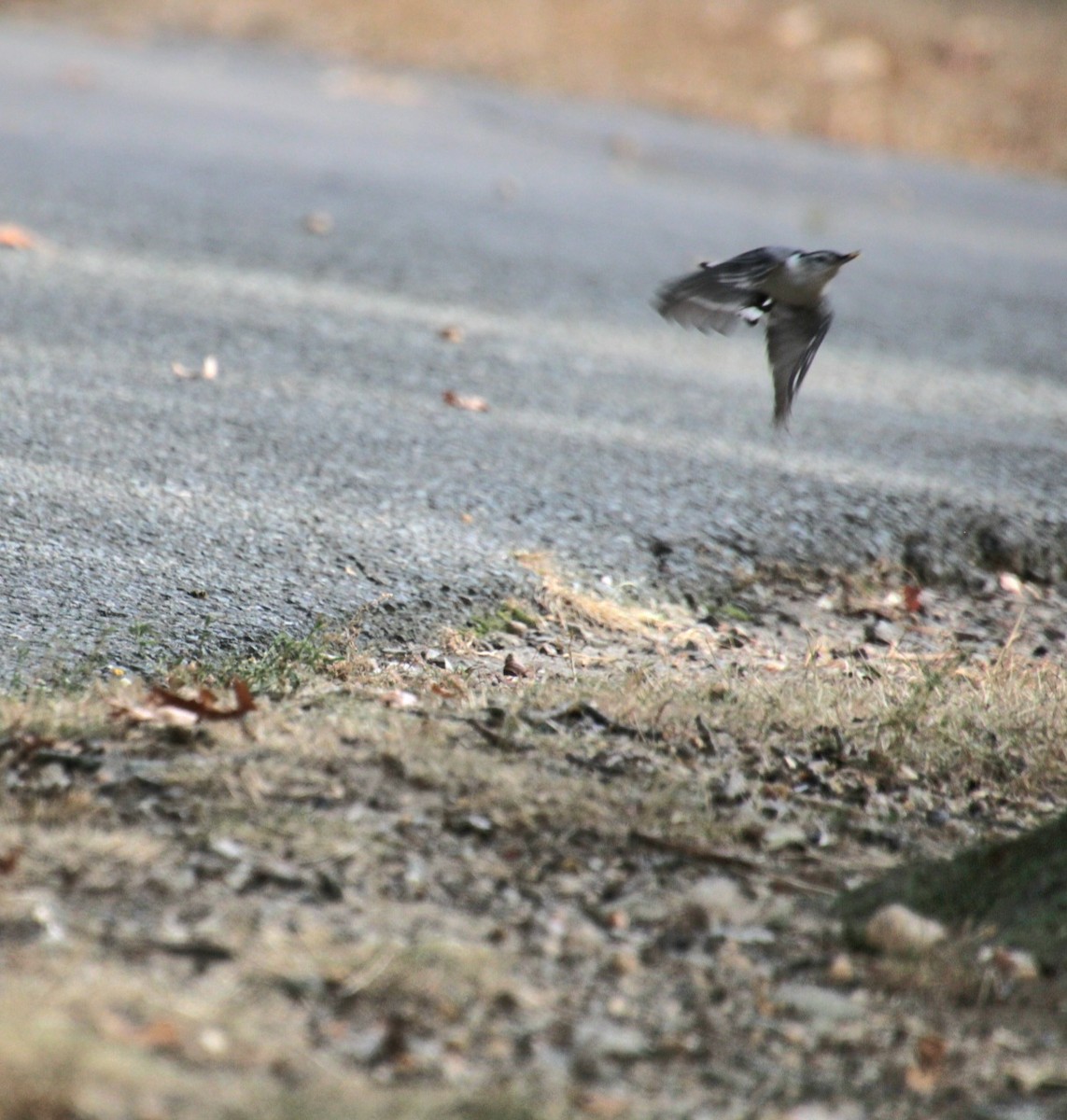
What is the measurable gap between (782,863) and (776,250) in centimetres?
122

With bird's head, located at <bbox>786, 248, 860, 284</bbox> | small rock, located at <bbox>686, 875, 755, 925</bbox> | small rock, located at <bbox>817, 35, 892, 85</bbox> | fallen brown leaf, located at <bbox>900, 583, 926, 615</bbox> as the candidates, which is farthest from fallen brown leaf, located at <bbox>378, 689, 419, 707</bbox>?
small rock, located at <bbox>817, 35, 892, 85</bbox>

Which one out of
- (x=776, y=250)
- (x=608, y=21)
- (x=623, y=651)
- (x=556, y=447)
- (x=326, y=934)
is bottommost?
(x=326, y=934)

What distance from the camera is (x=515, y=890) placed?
198cm

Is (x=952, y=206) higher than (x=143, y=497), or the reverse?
(x=952, y=206)

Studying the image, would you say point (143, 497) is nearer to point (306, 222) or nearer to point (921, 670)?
point (921, 670)

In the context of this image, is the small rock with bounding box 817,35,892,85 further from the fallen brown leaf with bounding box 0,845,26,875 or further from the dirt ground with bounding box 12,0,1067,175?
the fallen brown leaf with bounding box 0,845,26,875

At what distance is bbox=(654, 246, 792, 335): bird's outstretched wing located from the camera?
2725mm

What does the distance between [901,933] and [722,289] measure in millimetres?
1345

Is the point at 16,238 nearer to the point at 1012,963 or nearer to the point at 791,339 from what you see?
the point at 791,339

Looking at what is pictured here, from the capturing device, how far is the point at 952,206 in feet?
24.9

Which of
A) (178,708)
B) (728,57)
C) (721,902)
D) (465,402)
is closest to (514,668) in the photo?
(178,708)

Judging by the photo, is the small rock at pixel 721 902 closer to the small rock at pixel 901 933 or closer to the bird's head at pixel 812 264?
the small rock at pixel 901 933

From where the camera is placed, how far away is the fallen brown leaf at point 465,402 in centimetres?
404

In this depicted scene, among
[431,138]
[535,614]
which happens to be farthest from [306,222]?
[535,614]
